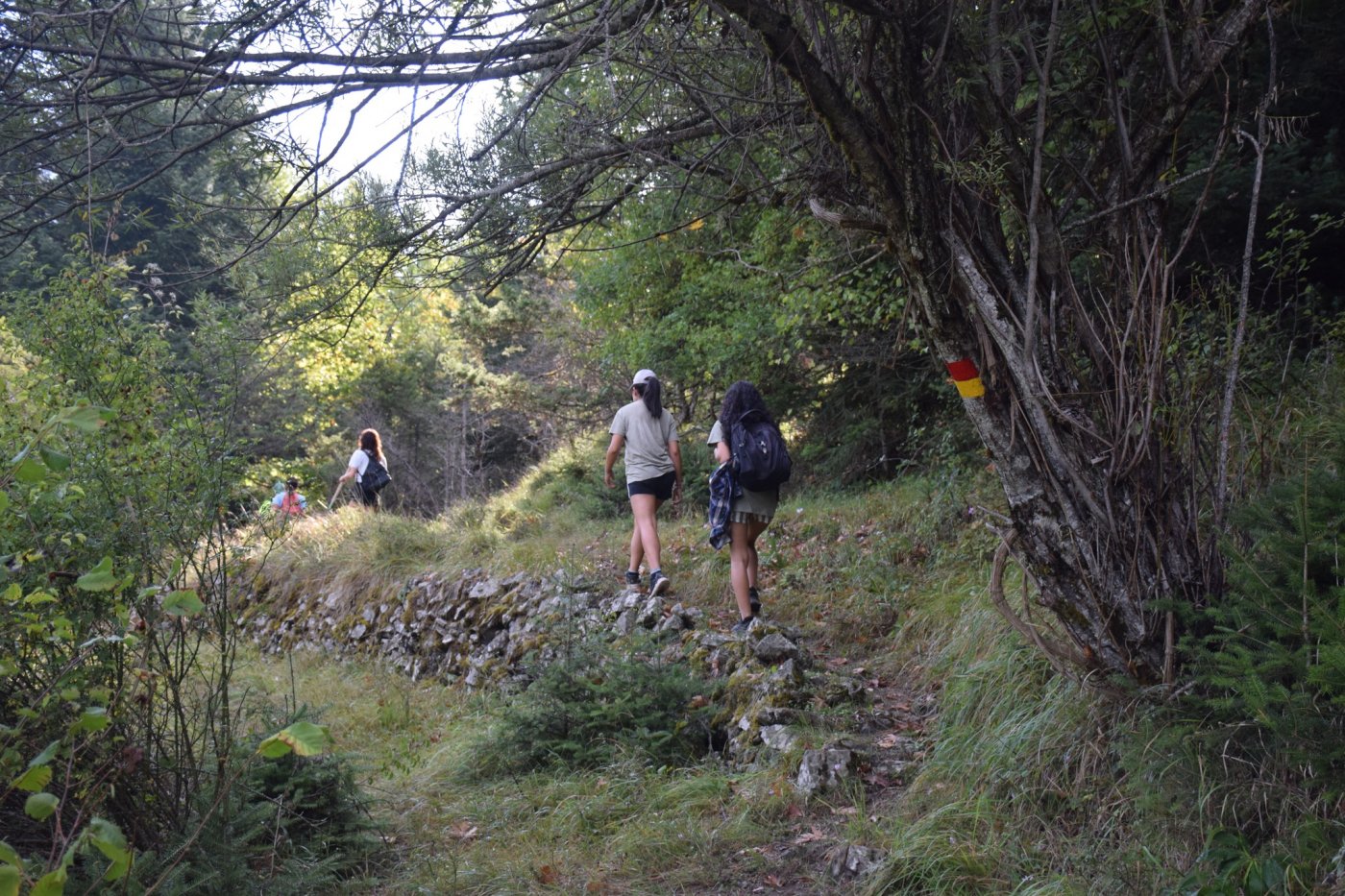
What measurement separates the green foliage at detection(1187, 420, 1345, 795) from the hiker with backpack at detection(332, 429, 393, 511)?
11838 mm

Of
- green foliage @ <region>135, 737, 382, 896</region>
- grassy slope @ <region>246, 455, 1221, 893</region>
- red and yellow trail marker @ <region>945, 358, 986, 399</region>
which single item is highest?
red and yellow trail marker @ <region>945, 358, 986, 399</region>

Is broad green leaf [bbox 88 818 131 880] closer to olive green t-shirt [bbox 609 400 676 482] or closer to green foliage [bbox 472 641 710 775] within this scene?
green foliage [bbox 472 641 710 775]

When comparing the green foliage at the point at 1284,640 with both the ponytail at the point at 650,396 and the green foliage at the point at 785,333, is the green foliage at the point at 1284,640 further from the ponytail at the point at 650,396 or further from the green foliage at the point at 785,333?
the ponytail at the point at 650,396

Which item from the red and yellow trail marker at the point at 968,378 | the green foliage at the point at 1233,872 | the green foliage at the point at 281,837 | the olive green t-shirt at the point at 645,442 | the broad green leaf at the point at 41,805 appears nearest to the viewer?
the broad green leaf at the point at 41,805

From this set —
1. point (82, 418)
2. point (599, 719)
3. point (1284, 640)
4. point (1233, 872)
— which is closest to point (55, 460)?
point (82, 418)

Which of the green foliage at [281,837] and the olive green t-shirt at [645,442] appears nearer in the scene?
the green foliage at [281,837]

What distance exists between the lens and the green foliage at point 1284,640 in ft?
10.2

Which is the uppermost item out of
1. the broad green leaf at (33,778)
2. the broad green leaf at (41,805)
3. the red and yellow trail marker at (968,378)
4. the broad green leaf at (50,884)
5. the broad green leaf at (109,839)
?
the red and yellow trail marker at (968,378)

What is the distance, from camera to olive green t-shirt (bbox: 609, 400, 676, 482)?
8375 mm

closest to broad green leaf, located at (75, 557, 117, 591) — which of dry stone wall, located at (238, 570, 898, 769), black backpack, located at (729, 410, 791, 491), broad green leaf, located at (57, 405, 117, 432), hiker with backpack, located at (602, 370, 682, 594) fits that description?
broad green leaf, located at (57, 405, 117, 432)

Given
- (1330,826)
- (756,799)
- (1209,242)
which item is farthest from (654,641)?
(1209,242)

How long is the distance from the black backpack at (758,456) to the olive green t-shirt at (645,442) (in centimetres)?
138

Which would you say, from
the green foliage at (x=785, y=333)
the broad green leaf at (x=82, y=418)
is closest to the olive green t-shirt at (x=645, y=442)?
the green foliage at (x=785, y=333)

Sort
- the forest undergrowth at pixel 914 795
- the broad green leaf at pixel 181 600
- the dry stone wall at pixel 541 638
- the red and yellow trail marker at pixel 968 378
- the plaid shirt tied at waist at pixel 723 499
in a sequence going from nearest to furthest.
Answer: the broad green leaf at pixel 181 600, the forest undergrowth at pixel 914 795, the red and yellow trail marker at pixel 968 378, the dry stone wall at pixel 541 638, the plaid shirt tied at waist at pixel 723 499
